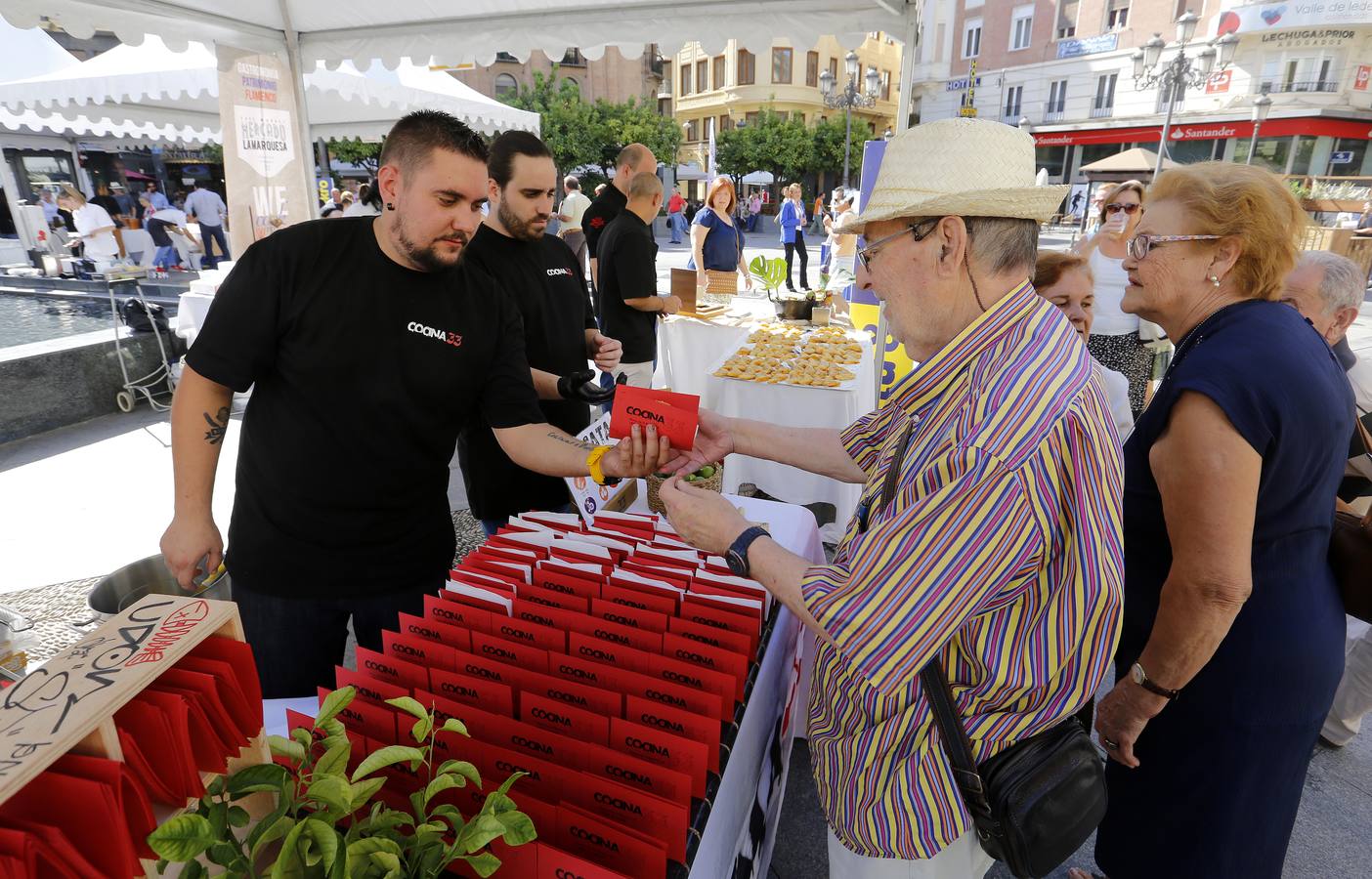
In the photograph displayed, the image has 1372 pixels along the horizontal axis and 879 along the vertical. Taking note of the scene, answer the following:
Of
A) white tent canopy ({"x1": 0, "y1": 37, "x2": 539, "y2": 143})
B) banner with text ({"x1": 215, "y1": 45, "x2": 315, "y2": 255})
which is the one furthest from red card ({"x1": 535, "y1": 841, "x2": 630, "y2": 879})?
white tent canopy ({"x1": 0, "y1": 37, "x2": 539, "y2": 143})

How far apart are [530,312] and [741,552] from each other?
73.0 inches

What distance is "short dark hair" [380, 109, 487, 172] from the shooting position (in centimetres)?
182

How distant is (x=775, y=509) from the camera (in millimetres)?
2594

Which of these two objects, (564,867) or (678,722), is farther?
(678,722)

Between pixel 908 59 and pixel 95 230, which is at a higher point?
pixel 908 59

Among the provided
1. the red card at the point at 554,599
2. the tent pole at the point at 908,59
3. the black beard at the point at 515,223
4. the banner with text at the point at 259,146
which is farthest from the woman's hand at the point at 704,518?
the banner with text at the point at 259,146

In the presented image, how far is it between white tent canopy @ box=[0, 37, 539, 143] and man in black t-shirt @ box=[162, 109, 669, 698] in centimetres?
424

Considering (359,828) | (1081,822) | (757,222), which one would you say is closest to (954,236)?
(1081,822)

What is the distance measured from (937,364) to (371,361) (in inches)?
54.5

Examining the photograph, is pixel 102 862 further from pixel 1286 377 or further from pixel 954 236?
pixel 1286 377

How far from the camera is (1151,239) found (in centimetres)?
169

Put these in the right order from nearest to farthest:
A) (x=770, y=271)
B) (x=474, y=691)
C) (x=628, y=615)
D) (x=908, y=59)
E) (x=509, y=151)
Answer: (x=474, y=691), (x=628, y=615), (x=509, y=151), (x=908, y=59), (x=770, y=271)

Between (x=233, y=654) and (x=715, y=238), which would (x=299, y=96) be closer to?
(x=715, y=238)

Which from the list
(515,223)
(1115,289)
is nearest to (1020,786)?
(515,223)
